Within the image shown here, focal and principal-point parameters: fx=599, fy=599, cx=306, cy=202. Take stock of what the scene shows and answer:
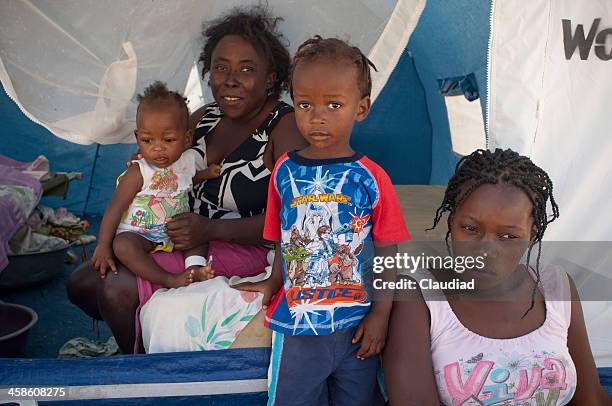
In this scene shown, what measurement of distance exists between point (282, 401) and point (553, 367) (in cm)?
67

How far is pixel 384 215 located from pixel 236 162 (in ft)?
2.22

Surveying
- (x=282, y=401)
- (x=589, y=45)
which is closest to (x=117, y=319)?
(x=282, y=401)

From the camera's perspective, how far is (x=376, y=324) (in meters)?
1.46

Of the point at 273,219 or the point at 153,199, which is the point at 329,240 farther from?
the point at 153,199

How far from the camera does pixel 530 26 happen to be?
1746 millimetres

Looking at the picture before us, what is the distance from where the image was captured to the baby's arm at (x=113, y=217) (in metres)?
1.84

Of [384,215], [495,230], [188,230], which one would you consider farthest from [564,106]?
[188,230]

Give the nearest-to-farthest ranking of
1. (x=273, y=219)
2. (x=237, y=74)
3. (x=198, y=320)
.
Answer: (x=273, y=219) → (x=198, y=320) → (x=237, y=74)

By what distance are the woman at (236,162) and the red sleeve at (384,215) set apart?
42cm

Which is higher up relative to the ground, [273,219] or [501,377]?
[273,219]

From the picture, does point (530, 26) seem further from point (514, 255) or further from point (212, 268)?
point (212, 268)

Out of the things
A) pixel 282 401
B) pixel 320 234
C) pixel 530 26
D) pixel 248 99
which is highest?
pixel 530 26

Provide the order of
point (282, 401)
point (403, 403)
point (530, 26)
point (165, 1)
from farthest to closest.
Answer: point (165, 1), point (530, 26), point (282, 401), point (403, 403)

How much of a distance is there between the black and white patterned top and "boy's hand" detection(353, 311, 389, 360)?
67 cm
